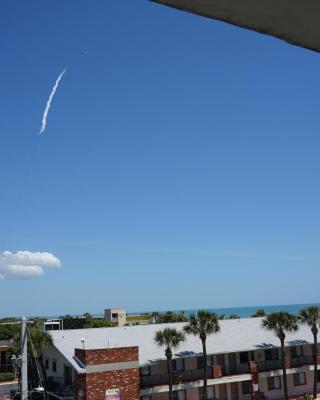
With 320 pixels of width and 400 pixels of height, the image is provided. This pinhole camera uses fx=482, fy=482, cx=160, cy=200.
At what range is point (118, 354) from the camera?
3494cm

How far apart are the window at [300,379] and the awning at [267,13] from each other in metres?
47.1

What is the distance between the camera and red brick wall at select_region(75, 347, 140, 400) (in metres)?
33.5

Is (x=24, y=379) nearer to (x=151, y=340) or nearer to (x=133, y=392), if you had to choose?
(x=133, y=392)

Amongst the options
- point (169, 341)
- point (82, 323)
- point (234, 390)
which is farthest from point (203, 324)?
point (82, 323)

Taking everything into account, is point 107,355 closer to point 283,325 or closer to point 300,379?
point 283,325

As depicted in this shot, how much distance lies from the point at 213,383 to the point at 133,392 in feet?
24.4

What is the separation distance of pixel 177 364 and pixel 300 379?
43.0ft

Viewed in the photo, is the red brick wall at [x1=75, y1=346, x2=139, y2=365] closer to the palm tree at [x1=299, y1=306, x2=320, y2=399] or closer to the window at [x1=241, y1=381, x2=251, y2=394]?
the window at [x1=241, y1=381, x2=251, y2=394]

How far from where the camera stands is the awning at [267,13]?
4.93 ft

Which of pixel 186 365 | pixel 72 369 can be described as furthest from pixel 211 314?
pixel 72 369

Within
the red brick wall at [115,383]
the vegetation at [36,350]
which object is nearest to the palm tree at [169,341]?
the red brick wall at [115,383]

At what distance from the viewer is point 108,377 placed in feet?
112

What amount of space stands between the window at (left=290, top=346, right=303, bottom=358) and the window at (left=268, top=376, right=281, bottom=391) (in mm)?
2967

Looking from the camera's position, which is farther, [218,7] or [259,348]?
[259,348]
